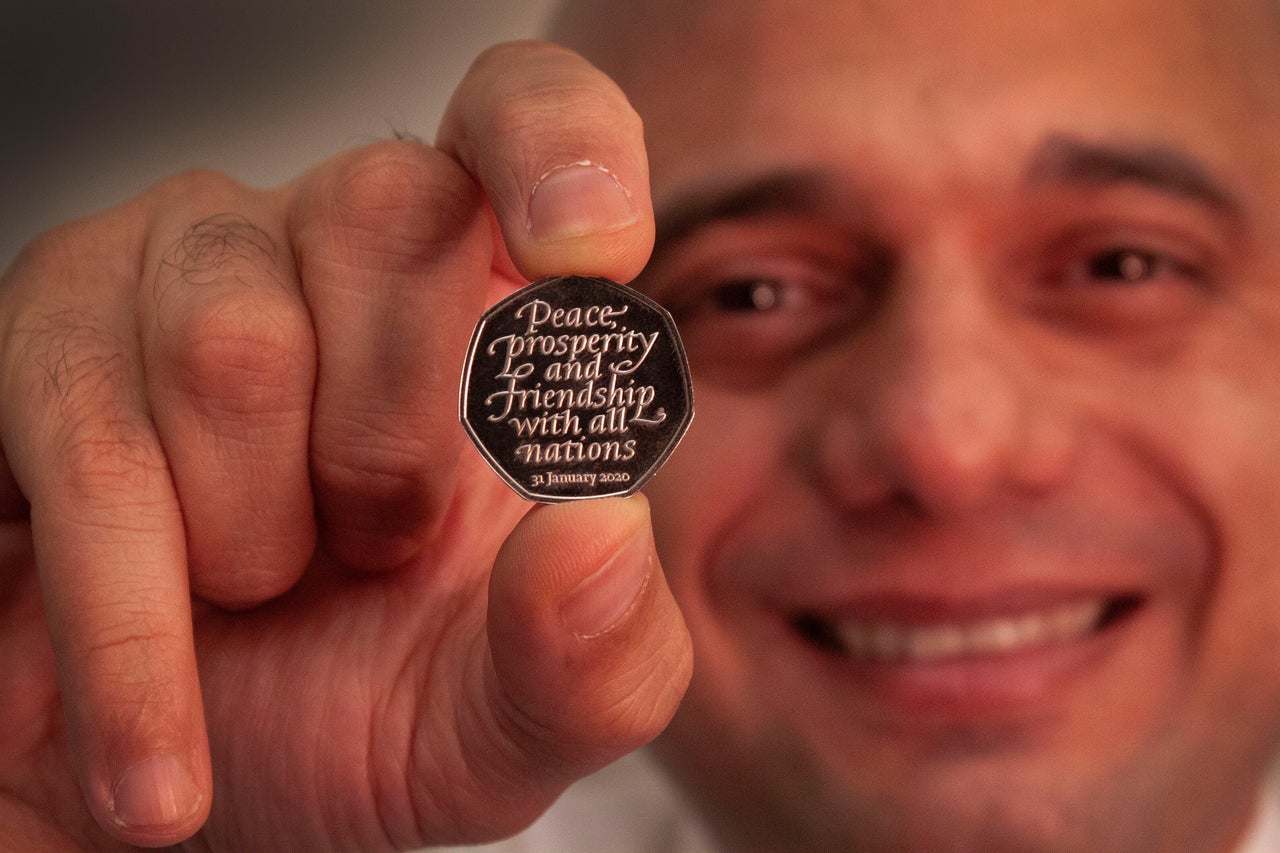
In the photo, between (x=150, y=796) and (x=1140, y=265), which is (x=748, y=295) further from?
(x=150, y=796)

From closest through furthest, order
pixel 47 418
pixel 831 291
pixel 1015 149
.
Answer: pixel 47 418 → pixel 1015 149 → pixel 831 291

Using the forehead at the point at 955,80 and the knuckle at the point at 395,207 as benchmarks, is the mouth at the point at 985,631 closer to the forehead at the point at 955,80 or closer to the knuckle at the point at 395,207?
the forehead at the point at 955,80

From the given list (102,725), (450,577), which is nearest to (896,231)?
(450,577)

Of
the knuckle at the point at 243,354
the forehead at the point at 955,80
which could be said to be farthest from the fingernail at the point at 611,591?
the forehead at the point at 955,80

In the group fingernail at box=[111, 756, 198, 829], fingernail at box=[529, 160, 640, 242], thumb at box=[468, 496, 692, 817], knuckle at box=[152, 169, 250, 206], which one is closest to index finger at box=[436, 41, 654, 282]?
fingernail at box=[529, 160, 640, 242]

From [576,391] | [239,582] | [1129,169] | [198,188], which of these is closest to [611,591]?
[576,391]

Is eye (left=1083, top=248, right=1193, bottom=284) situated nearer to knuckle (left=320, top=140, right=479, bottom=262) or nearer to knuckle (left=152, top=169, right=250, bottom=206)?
knuckle (left=320, top=140, right=479, bottom=262)

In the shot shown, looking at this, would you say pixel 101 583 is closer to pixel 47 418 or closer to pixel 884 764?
pixel 47 418
